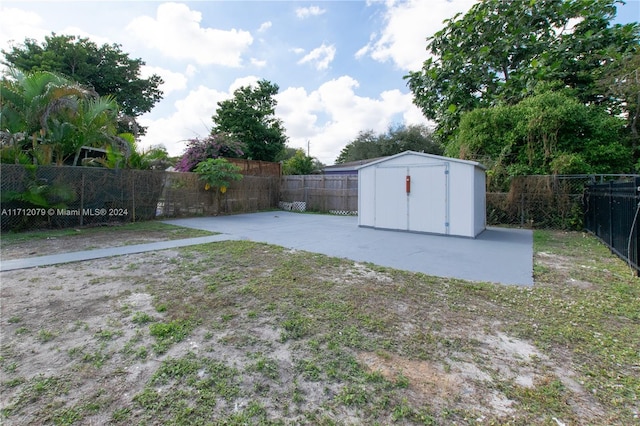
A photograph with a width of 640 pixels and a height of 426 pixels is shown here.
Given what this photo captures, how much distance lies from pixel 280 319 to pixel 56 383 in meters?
1.66

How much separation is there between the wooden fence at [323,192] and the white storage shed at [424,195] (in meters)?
4.37

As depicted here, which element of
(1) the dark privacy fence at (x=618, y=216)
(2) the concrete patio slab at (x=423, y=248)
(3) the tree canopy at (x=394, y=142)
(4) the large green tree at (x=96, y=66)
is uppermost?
(4) the large green tree at (x=96, y=66)

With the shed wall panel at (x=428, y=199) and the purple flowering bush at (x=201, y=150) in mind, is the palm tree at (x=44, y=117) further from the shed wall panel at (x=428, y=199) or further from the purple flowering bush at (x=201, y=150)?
the shed wall panel at (x=428, y=199)

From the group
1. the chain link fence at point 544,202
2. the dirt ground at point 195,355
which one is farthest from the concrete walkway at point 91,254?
the chain link fence at point 544,202

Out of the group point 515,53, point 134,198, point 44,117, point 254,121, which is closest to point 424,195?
point 134,198

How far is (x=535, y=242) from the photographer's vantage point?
6887 mm

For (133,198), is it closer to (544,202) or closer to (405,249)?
(405,249)

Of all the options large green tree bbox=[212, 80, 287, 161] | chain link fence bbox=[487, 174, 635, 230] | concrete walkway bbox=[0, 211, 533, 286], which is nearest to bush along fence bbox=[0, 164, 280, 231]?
concrete walkway bbox=[0, 211, 533, 286]

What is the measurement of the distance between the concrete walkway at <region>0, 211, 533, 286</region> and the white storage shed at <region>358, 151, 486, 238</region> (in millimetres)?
372

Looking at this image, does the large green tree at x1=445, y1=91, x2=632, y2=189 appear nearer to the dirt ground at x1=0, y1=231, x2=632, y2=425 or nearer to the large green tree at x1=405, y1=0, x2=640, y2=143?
the large green tree at x1=405, y1=0, x2=640, y2=143

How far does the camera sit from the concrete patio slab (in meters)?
4.68

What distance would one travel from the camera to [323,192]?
14594mm

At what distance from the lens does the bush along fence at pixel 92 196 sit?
7512mm

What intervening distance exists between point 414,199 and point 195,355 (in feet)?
23.2
